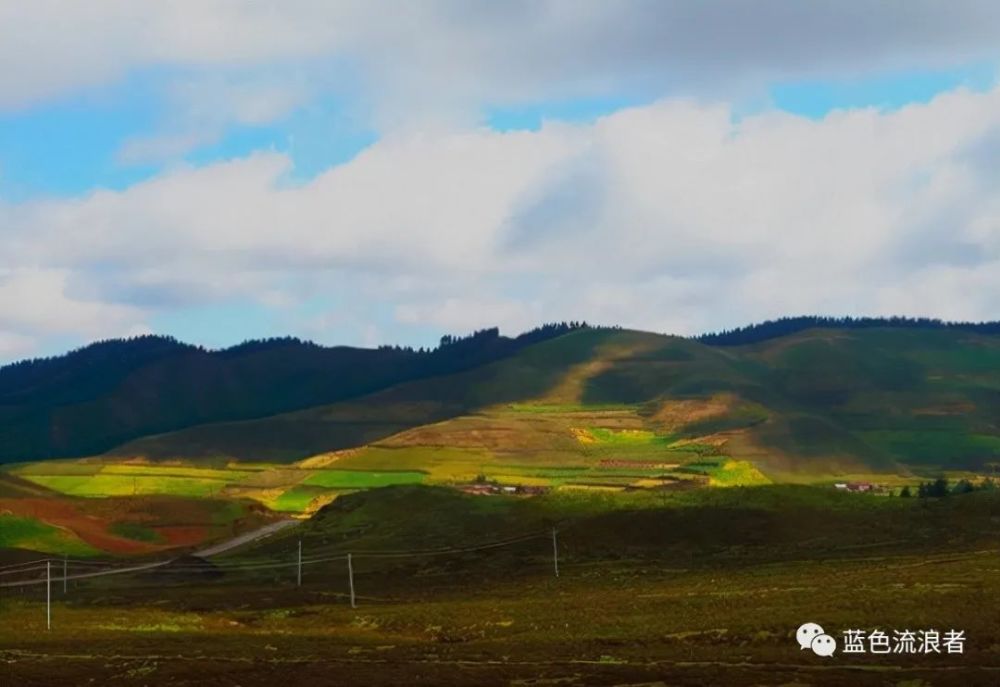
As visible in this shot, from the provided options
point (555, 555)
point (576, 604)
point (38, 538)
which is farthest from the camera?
point (38, 538)

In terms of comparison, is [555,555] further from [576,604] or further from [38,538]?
[38,538]

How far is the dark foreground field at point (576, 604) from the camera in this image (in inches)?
1852

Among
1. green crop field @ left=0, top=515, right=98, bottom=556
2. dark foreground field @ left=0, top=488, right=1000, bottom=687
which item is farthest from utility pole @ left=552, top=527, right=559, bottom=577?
green crop field @ left=0, top=515, right=98, bottom=556

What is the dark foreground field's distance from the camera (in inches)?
1852

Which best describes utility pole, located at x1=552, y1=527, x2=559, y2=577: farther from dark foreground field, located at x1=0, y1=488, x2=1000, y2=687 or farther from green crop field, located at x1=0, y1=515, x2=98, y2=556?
green crop field, located at x1=0, y1=515, x2=98, y2=556

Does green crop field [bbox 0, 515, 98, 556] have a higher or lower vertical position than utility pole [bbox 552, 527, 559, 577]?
higher

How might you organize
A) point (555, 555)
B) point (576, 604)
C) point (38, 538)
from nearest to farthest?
point (576, 604)
point (555, 555)
point (38, 538)

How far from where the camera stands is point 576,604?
75.4 meters

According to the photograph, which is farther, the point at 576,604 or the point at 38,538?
the point at 38,538

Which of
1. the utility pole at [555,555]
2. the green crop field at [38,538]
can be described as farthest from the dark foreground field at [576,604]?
the green crop field at [38,538]

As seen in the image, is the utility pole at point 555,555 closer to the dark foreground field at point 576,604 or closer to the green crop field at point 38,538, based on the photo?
the dark foreground field at point 576,604

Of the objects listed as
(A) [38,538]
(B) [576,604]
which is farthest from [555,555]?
(A) [38,538]

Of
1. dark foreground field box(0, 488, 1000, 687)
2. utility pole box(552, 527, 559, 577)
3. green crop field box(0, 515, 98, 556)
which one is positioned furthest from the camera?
green crop field box(0, 515, 98, 556)

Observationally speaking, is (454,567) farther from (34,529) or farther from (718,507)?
(34,529)
